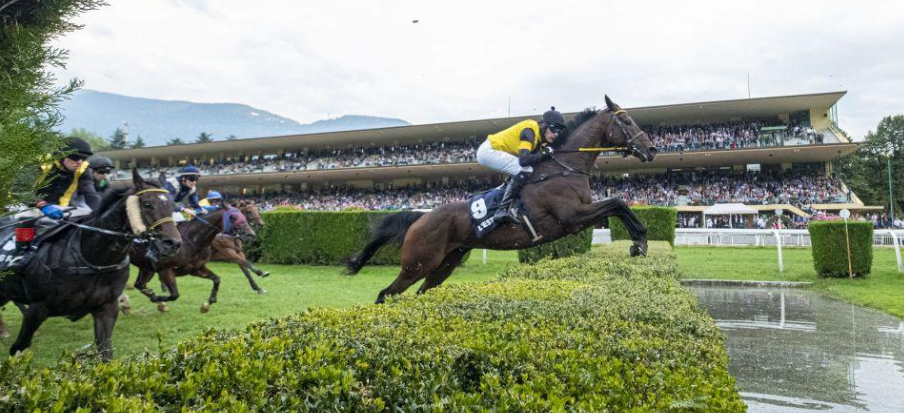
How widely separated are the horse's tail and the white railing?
50.0 feet

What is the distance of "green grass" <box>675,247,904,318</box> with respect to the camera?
27.1 feet

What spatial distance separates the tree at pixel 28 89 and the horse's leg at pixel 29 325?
255 cm

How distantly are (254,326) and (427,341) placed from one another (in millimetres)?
957

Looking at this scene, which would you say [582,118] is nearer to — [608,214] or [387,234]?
[608,214]

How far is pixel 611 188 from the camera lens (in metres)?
35.2

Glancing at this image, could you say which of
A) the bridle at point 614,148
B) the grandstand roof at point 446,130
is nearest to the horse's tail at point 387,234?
the bridle at point 614,148

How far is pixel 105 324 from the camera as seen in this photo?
14.1ft

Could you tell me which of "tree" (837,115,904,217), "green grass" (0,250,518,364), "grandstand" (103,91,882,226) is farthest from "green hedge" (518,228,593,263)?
"tree" (837,115,904,217)

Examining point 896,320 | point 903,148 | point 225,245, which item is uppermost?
point 903,148

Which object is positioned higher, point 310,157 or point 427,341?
point 310,157

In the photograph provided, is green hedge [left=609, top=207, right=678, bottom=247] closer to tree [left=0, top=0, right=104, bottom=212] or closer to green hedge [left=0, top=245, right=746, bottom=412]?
green hedge [left=0, top=245, right=746, bottom=412]

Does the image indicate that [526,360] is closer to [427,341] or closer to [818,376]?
[427,341]

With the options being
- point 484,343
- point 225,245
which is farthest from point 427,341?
point 225,245

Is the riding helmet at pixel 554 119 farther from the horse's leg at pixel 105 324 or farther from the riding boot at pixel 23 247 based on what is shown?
the riding boot at pixel 23 247
